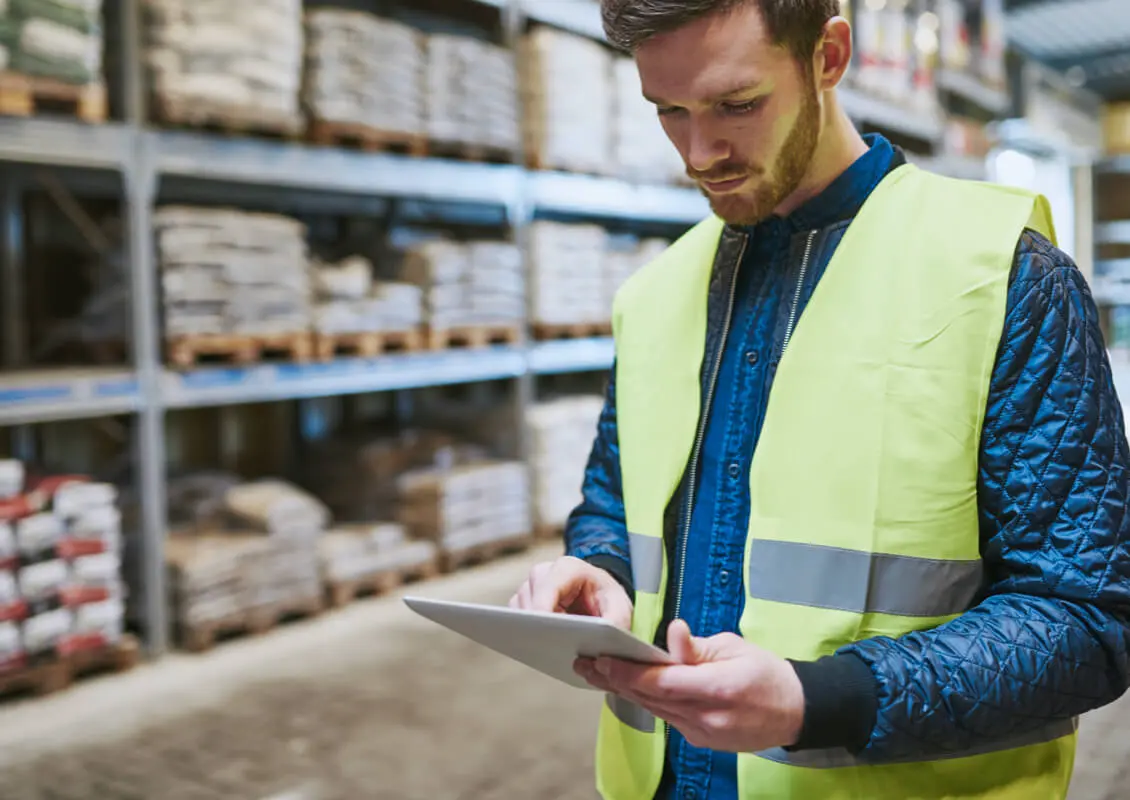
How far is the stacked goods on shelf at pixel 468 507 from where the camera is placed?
6.52 metres

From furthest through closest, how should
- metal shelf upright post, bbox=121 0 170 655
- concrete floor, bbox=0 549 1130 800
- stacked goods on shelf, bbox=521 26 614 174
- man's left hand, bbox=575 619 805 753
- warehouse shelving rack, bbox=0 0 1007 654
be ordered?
stacked goods on shelf, bbox=521 26 614 174 < metal shelf upright post, bbox=121 0 170 655 < warehouse shelving rack, bbox=0 0 1007 654 < concrete floor, bbox=0 549 1130 800 < man's left hand, bbox=575 619 805 753

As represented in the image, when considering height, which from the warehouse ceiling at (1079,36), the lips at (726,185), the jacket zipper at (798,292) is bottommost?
the jacket zipper at (798,292)

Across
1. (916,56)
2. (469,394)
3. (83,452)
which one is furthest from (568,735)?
(916,56)

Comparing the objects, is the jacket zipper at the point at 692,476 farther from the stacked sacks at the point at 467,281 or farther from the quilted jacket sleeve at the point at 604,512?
the stacked sacks at the point at 467,281

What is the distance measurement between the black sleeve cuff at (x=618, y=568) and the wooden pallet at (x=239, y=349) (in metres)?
3.87

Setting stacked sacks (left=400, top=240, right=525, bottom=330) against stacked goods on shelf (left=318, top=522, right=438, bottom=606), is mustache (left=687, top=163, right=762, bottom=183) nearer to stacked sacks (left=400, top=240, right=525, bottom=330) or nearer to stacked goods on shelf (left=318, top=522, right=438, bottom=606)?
stacked goods on shelf (left=318, top=522, right=438, bottom=606)

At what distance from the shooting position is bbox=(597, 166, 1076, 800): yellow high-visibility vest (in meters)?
1.39

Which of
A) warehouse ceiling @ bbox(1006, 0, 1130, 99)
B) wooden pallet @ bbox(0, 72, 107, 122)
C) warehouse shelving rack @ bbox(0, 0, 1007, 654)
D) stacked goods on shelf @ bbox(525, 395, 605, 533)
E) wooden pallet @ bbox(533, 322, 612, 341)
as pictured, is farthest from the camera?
warehouse ceiling @ bbox(1006, 0, 1130, 99)

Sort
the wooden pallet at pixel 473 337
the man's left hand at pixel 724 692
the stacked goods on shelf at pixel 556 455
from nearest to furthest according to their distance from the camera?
the man's left hand at pixel 724 692, the wooden pallet at pixel 473 337, the stacked goods on shelf at pixel 556 455

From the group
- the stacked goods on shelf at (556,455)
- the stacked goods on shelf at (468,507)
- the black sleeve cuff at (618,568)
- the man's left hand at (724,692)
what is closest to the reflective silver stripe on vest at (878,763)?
the man's left hand at (724,692)

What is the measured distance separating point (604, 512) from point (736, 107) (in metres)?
0.77

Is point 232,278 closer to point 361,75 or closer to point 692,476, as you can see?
point 361,75

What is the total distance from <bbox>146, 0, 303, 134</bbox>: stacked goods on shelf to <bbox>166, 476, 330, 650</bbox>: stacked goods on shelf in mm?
2034

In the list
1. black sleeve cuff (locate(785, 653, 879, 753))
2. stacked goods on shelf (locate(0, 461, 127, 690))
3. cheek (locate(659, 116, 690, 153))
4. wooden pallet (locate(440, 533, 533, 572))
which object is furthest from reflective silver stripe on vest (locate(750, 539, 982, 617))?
wooden pallet (locate(440, 533, 533, 572))
